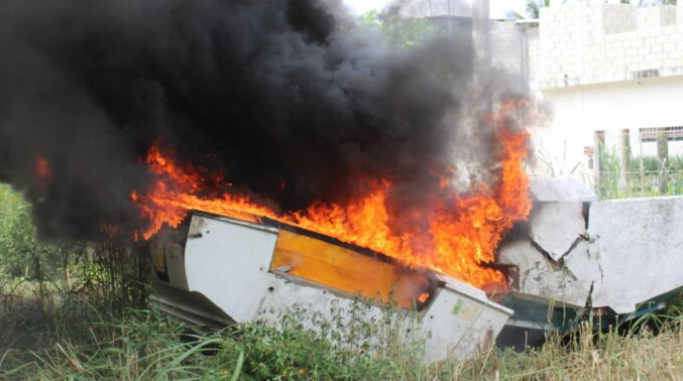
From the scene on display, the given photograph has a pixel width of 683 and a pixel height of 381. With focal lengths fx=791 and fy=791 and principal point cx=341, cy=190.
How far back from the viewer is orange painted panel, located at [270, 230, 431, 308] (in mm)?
5473

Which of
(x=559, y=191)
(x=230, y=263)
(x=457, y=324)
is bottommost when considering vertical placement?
(x=457, y=324)

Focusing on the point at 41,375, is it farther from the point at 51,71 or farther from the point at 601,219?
the point at 601,219

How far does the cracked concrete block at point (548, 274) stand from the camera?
6.34 meters

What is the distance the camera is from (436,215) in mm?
6250

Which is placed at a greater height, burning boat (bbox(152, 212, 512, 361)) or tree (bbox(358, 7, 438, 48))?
tree (bbox(358, 7, 438, 48))

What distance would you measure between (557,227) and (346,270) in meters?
1.87

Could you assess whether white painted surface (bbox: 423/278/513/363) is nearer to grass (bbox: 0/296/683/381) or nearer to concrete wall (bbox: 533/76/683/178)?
grass (bbox: 0/296/683/381)

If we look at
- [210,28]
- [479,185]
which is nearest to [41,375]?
[210,28]

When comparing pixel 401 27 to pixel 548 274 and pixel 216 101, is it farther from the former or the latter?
pixel 548 274

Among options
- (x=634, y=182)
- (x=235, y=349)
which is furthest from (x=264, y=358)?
(x=634, y=182)

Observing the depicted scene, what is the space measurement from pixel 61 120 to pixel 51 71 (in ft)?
1.06

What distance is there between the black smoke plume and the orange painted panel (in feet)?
2.14

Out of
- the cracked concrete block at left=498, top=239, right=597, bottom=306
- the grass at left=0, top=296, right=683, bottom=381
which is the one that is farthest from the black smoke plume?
the cracked concrete block at left=498, top=239, right=597, bottom=306

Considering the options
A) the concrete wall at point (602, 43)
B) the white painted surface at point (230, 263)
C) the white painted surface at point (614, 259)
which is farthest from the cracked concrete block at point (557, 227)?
the concrete wall at point (602, 43)
